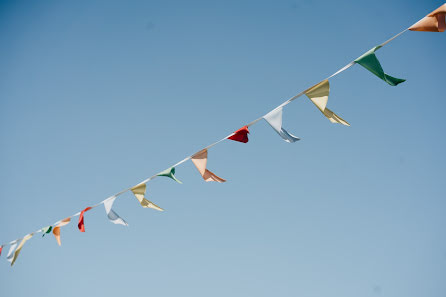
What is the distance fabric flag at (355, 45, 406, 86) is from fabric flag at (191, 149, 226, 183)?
1803 millimetres

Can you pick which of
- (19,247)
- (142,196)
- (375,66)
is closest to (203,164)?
(142,196)

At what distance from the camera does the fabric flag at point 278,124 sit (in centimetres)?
349

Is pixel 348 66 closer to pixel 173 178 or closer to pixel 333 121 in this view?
pixel 333 121

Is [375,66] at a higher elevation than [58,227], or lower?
lower

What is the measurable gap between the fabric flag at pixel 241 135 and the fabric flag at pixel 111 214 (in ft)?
5.73

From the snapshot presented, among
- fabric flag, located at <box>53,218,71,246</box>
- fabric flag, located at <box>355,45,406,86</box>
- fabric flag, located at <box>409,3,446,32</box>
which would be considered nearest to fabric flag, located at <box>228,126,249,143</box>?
fabric flag, located at <box>355,45,406,86</box>

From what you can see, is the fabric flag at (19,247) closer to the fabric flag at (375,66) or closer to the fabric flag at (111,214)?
the fabric flag at (111,214)

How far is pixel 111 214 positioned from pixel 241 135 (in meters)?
1.97

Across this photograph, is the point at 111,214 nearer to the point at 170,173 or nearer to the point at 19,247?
the point at 170,173

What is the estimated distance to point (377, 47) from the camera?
3.05 m

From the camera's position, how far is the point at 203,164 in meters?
3.87

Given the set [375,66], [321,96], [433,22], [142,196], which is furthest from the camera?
[142,196]

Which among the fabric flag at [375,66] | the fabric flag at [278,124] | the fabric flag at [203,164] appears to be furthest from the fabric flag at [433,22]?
the fabric flag at [203,164]

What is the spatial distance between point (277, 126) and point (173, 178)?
1305 mm
